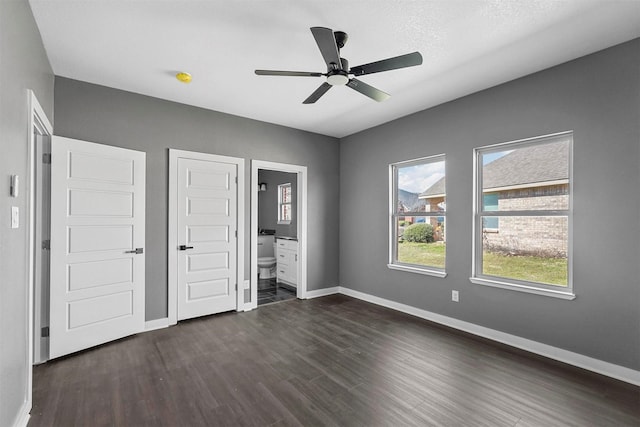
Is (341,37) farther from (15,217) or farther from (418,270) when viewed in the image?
(418,270)

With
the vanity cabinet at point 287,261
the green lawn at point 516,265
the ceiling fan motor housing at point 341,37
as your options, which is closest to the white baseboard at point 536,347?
the green lawn at point 516,265

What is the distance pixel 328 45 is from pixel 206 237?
284 centimetres

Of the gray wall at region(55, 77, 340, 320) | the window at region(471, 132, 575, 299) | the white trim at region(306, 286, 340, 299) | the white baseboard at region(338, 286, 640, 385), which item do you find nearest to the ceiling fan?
the window at region(471, 132, 575, 299)

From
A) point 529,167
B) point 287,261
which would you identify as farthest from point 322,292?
point 529,167

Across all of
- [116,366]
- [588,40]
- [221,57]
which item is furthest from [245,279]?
[588,40]

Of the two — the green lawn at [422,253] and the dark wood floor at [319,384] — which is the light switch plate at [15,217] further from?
the green lawn at [422,253]

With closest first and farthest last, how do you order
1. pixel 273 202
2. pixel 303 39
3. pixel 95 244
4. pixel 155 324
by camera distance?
pixel 303 39, pixel 95 244, pixel 155 324, pixel 273 202

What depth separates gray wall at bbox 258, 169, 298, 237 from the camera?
6273 mm

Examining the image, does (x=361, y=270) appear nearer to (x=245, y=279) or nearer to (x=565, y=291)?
(x=245, y=279)

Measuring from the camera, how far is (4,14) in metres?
1.54

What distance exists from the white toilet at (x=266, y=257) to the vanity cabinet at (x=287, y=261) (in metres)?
0.29

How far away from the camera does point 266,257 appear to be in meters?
6.19

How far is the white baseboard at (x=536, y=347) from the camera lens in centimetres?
242

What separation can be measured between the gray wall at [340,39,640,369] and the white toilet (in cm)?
285
